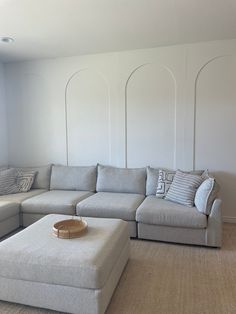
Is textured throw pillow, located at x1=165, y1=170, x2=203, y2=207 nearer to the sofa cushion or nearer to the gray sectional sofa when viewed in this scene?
the gray sectional sofa

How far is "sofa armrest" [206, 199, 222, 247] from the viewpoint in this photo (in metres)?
2.88

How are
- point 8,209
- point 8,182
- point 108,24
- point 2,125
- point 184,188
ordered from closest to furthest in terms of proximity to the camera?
point 108,24
point 184,188
point 8,209
point 8,182
point 2,125

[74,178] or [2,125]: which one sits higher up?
[2,125]

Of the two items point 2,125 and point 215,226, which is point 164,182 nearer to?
point 215,226

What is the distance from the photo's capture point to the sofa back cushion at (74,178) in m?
4.01

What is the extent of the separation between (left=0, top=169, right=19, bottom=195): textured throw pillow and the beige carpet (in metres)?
2.02

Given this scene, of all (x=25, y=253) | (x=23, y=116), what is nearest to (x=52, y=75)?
(x=23, y=116)

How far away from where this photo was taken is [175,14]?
2.77m

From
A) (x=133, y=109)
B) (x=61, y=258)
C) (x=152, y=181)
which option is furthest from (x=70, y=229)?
(x=133, y=109)

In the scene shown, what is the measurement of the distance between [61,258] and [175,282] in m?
1.05

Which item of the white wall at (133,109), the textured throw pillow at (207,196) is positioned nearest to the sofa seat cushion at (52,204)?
the white wall at (133,109)

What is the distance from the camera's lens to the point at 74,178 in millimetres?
4055

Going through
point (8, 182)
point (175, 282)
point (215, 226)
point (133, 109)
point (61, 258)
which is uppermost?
point (133, 109)

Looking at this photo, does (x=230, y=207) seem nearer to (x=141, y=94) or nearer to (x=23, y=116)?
(x=141, y=94)
